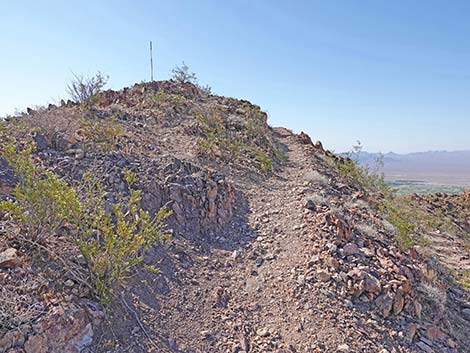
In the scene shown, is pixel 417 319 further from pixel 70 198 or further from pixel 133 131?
pixel 133 131

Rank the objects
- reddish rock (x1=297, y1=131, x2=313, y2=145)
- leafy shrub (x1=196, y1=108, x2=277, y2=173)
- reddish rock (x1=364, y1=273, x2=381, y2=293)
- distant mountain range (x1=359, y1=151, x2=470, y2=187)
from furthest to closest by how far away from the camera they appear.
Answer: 1. reddish rock (x1=297, y1=131, x2=313, y2=145)
2. distant mountain range (x1=359, y1=151, x2=470, y2=187)
3. leafy shrub (x1=196, y1=108, x2=277, y2=173)
4. reddish rock (x1=364, y1=273, x2=381, y2=293)

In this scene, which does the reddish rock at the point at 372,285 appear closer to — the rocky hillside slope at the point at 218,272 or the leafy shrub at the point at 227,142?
the rocky hillside slope at the point at 218,272

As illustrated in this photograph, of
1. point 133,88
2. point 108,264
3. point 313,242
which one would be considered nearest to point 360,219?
point 313,242

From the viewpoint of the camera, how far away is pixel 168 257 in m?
4.04

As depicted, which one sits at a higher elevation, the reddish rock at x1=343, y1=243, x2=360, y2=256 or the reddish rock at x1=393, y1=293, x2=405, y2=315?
the reddish rock at x1=343, y1=243, x2=360, y2=256

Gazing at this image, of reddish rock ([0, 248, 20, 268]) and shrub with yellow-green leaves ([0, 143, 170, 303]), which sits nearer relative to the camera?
reddish rock ([0, 248, 20, 268])

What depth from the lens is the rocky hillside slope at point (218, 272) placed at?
2867 millimetres

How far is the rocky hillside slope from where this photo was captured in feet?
9.41

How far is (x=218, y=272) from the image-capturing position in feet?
13.4

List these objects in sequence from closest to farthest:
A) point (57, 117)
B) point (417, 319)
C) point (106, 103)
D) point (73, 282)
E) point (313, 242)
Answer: point (73, 282) → point (417, 319) → point (313, 242) → point (57, 117) → point (106, 103)

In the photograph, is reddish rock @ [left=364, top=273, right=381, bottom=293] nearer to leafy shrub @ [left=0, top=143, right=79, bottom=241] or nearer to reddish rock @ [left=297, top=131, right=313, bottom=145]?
leafy shrub @ [left=0, top=143, right=79, bottom=241]

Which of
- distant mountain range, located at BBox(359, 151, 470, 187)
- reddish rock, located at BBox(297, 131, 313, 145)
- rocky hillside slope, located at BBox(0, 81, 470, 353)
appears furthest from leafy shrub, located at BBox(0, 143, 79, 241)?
reddish rock, located at BBox(297, 131, 313, 145)

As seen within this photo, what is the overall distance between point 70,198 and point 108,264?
2.15 feet

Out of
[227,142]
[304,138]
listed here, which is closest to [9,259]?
[227,142]
